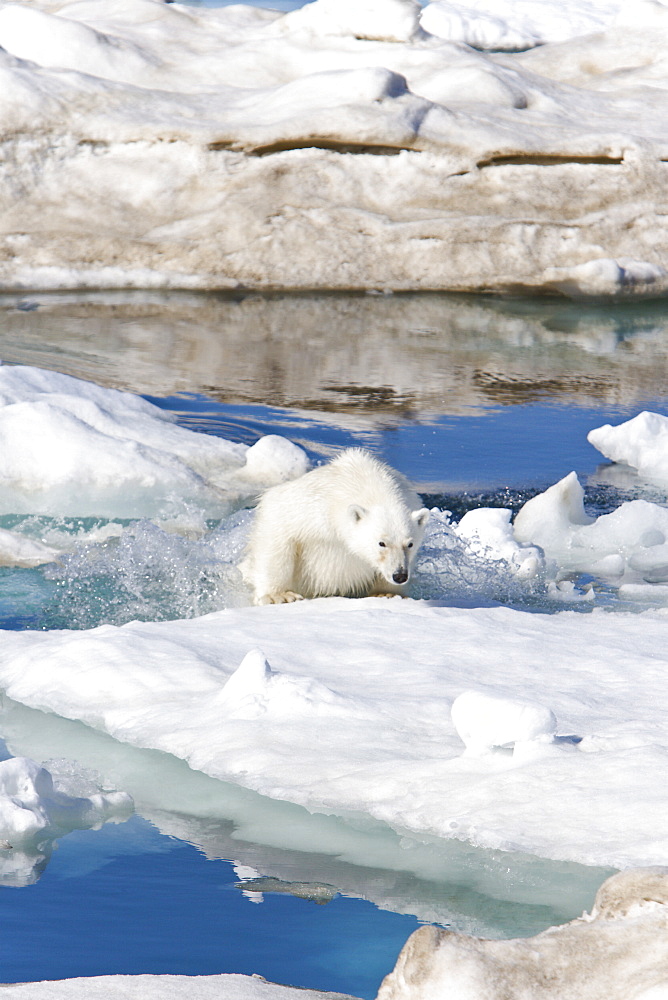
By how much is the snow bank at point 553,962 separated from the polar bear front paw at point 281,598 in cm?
299

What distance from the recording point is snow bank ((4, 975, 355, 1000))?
1995mm

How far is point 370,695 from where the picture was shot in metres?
3.54

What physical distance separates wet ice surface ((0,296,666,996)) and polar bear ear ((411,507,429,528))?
0.36 meters

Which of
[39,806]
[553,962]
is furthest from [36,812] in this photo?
[553,962]

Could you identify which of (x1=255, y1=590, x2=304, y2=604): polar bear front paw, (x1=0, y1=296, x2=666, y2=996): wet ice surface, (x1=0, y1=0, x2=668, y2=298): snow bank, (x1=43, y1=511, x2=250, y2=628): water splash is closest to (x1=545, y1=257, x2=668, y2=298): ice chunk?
(x1=0, y1=0, x2=668, y2=298): snow bank

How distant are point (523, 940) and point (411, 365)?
27.9 feet

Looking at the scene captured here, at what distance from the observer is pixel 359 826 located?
2.81 metres

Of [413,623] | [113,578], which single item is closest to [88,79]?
[113,578]

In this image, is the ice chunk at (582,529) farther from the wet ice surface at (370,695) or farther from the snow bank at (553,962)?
the snow bank at (553,962)

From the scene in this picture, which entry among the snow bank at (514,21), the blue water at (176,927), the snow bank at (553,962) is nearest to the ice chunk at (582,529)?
the blue water at (176,927)

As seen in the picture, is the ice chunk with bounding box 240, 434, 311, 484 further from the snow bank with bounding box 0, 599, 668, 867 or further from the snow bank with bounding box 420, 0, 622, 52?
the snow bank with bounding box 420, 0, 622, 52

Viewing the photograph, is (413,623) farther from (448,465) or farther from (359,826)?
(448,465)

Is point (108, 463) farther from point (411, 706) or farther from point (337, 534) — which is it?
point (411, 706)

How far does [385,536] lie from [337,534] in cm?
28
